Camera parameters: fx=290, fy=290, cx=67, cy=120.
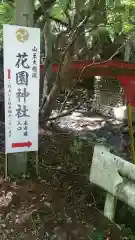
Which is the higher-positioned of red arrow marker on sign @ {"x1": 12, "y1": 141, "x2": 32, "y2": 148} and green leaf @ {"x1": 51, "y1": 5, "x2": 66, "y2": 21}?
green leaf @ {"x1": 51, "y1": 5, "x2": 66, "y2": 21}

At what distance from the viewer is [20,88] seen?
3609 mm

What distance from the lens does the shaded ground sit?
2905mm

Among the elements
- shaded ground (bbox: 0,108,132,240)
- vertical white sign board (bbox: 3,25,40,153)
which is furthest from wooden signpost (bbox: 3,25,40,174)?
shaded ground (bbox: 0,108,132,240)

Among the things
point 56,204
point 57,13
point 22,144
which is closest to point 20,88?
point 22,144

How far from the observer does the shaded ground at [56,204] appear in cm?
291

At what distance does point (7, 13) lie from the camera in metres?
5.65

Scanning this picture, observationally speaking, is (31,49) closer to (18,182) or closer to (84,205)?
(18,182)

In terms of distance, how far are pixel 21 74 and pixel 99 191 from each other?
175 centimetres

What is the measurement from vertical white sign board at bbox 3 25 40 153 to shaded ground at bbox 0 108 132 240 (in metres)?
0.53

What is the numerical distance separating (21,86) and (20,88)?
0.03m

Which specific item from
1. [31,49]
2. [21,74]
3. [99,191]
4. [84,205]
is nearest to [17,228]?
[84,205]

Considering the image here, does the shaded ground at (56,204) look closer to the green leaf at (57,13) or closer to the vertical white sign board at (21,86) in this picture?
the vertical white sign board at (21,86)

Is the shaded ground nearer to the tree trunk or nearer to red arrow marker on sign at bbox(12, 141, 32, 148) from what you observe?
the tree trunk

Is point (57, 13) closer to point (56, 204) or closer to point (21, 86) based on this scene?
point (21, 86)
